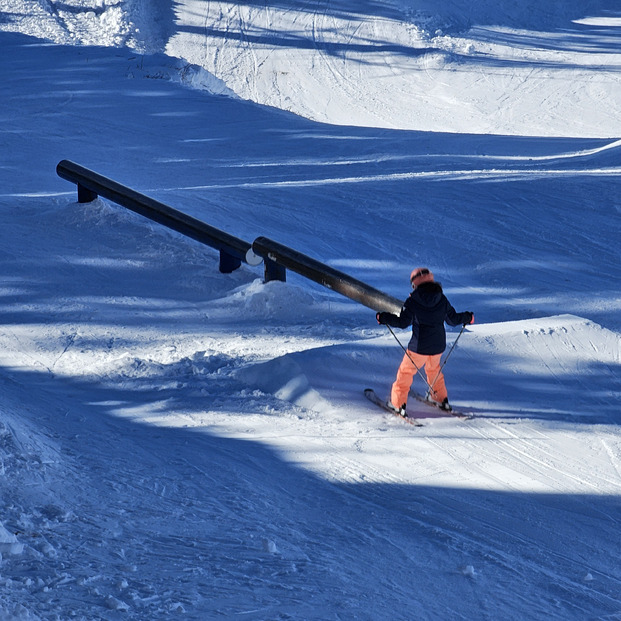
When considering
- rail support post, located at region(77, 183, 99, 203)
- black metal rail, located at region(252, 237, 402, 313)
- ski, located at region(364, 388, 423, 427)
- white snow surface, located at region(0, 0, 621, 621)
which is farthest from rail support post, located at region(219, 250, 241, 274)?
ski, located at region(364, 388, 423, 427)

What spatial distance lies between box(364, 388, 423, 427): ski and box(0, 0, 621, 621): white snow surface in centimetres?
8

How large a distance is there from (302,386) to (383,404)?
57cm

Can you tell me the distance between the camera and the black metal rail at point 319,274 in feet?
20.5

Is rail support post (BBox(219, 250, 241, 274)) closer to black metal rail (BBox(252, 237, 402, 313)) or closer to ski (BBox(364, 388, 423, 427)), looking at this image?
black metal rail (BBox(252, 237, 402, 313))

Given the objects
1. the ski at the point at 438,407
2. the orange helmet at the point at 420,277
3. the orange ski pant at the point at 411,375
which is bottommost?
the ski at the point at 438,407

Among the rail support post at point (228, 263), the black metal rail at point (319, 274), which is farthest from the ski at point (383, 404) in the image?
the rail support post at point (228, 263)

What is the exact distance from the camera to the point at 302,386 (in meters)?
5.54

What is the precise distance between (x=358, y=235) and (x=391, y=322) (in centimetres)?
472

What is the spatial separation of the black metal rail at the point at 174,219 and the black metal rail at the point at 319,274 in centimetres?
19

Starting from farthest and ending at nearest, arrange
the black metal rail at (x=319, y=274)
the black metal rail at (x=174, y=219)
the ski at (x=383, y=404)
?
the black metal rail at (x=174, y=219) → the black metal rail at (x=319, y=274) → the ski at (x=383, y=404)

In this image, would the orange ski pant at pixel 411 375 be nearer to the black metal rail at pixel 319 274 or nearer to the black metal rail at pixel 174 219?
the black metal rail at pixel 319 274

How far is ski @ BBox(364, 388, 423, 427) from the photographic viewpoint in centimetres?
528

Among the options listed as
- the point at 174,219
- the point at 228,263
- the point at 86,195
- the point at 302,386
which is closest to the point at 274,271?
the point at 228,263

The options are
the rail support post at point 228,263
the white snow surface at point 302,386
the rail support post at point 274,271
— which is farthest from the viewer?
the rail support post at point 228,263
